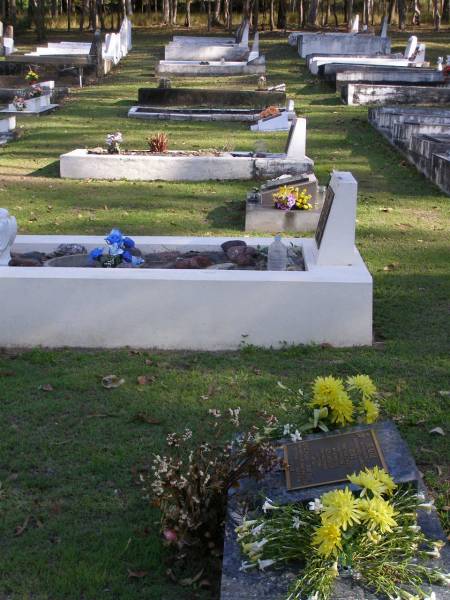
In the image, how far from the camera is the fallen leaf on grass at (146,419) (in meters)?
5.54

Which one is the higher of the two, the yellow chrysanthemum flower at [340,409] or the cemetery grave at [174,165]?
the yellow chrysanthemum flower at [340,409]

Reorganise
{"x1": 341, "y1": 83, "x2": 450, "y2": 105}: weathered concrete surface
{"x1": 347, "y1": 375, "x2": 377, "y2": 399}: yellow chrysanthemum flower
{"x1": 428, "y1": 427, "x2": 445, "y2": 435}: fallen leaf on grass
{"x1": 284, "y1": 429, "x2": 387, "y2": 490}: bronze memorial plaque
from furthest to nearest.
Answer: {"x1": 341, "y1": 83, "x2": 450, "y2": 105}: weathered concrete surface → {"x1": 428, "y1": 427, "x2": 445, "y2": 435}: fallen leaf on grass → {"x1": 347, "y1": 375, "x2": 377, "y2": 399}: yellow chrysanthemum flower → {"x1": 284, "y1": 429, "x2": 387, "y2": 490}: bronze memorial plaque

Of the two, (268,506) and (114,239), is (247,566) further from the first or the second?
(114,239)

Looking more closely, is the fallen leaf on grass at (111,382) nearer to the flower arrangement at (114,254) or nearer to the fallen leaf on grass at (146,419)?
the fallen leaf on grass at (146,419)

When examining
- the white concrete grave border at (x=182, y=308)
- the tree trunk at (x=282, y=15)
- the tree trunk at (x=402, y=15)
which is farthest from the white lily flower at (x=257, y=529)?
the tree trunk at (x=282, y=15)

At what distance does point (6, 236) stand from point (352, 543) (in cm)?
499

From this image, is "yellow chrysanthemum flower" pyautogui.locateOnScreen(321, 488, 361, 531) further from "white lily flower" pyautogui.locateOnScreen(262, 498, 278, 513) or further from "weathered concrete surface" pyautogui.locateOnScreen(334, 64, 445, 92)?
"weathered concrete surface" pyautogui.locateOnScreen(334, 64, 445, 92)

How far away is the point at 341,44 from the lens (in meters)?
38.4

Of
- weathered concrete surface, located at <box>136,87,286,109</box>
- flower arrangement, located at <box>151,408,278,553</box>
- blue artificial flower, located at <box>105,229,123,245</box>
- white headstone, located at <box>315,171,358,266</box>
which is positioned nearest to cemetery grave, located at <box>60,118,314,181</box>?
blue artificial flower, located at <box>105,229,123,245</box>

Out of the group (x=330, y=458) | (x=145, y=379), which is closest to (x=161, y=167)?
(x=145, y=379)

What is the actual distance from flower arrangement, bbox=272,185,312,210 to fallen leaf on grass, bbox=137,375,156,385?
5.48 meters

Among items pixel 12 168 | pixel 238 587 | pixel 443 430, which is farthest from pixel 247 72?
pixel 238 587

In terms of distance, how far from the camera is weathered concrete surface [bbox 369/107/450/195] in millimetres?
13930

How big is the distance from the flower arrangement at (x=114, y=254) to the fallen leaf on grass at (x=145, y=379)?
1453mm
